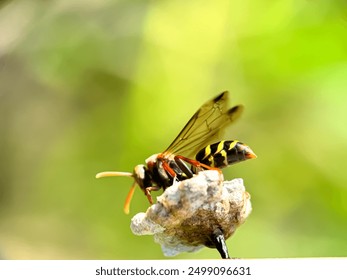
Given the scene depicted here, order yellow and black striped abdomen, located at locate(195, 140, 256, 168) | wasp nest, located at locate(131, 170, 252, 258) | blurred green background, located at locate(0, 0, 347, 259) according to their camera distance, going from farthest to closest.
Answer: blurred green background, located at locate(0, 0, 347, 259), yellow and black striped abdomen, located at locate(195, 140, 256, 168), wasp nest, located at locate(131, 170, 252, 258)

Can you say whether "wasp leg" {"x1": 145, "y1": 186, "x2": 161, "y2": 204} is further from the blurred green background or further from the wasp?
the blurred green background

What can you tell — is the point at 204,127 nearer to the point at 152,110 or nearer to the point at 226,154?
the point at 226,154

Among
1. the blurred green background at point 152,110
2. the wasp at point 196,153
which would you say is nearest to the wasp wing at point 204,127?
the wasp at point 196,153

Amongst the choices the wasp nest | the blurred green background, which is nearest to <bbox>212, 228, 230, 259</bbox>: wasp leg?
the wasp nest

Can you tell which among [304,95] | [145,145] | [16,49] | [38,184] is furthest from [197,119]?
[16,49]

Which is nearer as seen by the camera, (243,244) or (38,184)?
(243,244)

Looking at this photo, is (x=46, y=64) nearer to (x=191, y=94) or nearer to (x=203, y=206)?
(x=191, y=94)
